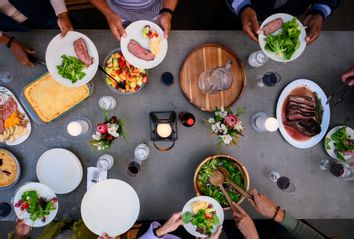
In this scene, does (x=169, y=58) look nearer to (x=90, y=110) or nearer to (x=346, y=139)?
(x=90, y=110)

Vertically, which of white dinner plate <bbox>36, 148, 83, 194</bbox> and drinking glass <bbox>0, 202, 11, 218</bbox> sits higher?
white dinner plate <bbox>36, 148, 83, 194</bbox>

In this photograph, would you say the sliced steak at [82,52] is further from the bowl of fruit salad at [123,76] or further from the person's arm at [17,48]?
the person's arm at [17,48]

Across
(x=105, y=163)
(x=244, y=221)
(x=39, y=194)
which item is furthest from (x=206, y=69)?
(x=39, y=194)

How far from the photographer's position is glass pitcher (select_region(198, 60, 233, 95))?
161cm

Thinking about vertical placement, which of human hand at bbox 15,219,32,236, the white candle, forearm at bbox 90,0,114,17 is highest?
forearm at bbox 90,0,114,17

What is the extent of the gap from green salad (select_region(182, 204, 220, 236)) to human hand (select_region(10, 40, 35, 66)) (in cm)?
123

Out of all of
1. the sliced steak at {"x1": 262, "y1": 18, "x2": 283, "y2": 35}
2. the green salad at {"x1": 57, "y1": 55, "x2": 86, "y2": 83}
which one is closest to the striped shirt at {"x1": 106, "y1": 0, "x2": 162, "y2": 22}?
the green salad at {"x1": 57, "y1": 55, "x2": 86, "y2": 83}

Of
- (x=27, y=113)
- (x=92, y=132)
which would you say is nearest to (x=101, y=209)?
(x=92, y=132)

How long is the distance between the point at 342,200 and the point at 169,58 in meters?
1.35

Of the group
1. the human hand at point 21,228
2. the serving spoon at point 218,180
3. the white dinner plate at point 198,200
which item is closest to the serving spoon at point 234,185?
the serving spoon at point 218,180

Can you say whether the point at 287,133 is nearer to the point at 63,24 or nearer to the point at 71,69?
the point at 71,69

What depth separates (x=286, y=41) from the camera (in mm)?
1516

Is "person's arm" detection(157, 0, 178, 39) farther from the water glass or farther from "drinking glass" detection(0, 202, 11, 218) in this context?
"drinking glass" detection(0, 202, 11, 218)

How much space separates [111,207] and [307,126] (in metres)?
1.23
